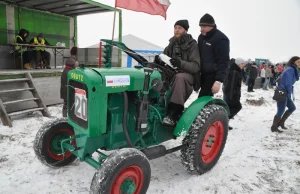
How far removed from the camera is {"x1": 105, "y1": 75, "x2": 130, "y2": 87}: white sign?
2.33 metres

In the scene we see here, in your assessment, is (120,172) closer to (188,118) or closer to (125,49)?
(188,118)

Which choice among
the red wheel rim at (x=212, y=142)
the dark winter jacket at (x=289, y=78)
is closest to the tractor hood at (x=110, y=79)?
the red wheel rim at (x=212, y=142)

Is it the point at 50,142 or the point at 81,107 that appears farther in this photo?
the point at 50,142

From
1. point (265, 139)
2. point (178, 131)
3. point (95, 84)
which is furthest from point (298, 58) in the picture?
point (95, 84)

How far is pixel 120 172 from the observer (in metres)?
2.15

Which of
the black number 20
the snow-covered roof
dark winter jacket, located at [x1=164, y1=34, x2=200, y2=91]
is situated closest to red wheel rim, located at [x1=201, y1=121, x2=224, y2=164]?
dark winter jacket, located at [x1=164, y1=34, x2=200, y2=91]

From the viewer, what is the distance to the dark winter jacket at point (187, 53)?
3.08 metres

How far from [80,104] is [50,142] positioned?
935 millimetres

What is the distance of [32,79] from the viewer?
19.0 feet

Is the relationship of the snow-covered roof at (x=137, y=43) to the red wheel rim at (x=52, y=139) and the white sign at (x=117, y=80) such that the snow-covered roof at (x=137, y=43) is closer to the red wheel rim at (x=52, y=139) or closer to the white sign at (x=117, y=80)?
the red wheel rim at (x=52, y=139)

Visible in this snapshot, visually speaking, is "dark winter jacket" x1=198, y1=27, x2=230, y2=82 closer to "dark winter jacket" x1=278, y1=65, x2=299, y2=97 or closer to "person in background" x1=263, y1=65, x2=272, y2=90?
"dark winter jacket" x1=278, y1=65, x2=299, y2=97

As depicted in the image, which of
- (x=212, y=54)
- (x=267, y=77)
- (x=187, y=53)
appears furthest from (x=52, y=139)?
(x=267, y=77)

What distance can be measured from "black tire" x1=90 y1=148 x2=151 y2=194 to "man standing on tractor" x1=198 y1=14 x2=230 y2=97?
1.57 meters

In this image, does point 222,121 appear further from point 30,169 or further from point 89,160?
point 30,169
